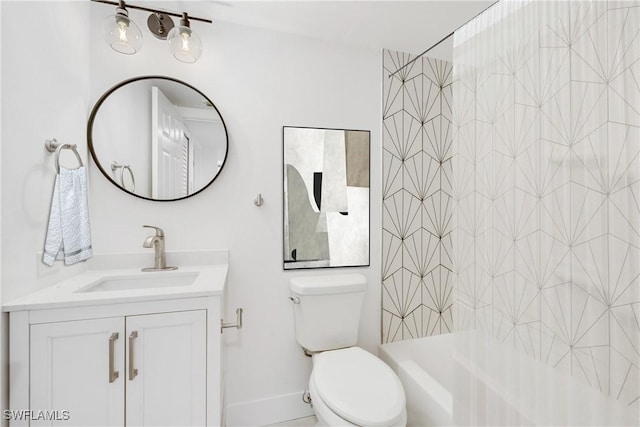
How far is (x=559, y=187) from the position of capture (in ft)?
2.84

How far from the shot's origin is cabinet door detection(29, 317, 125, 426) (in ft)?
3.31

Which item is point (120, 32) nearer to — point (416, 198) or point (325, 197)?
point (325, 197)

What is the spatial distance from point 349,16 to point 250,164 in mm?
969

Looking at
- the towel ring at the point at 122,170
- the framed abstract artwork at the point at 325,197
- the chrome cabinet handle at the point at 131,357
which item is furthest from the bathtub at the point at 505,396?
the towel ring at the point at 122,170

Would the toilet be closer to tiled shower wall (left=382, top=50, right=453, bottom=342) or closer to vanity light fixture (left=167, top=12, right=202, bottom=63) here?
tiled shower wall (left=382, top=50, right=453, bottom=342)

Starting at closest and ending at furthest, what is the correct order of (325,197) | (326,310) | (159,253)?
(159,253) → (326,310) → (325,197)

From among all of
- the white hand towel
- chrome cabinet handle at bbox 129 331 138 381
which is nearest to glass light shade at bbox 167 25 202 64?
the white hand towel

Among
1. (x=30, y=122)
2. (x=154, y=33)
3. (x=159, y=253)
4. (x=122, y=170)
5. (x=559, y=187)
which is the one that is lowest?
(x=159, y=253)

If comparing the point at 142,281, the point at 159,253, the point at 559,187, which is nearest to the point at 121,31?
the point at 159,253

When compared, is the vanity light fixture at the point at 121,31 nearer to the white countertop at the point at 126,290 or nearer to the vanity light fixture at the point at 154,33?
the vanity light fixture at the point at 154,33

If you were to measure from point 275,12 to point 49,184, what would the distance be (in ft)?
4.41

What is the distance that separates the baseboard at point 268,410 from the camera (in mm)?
1675

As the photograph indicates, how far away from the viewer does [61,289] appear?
1.18 meters

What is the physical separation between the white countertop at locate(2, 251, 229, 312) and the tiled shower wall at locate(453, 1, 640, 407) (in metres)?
1.08
